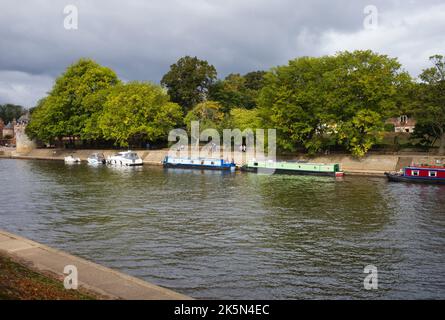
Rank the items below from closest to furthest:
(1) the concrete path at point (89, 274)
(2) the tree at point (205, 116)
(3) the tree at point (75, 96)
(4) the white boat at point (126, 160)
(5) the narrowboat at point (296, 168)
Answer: (1) the concrete path at point (89, 274)
(5) the narrowboat at point (296, 168)
(4) the white boat at point (126, 160)
(2) the tree at point (205, 116)
(3) the tree at point (75, 96)

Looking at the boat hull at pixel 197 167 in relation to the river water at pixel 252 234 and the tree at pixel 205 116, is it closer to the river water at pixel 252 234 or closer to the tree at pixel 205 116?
the tree at pixel 205 116

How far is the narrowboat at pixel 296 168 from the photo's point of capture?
64.7 m

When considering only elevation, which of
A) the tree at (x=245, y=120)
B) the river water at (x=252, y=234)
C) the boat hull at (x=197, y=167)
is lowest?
the river water at (x=252, y=234)

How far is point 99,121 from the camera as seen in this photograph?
10912 centimetres

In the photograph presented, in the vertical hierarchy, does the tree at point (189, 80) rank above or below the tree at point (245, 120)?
above

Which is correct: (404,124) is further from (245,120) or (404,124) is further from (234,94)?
(234,94)

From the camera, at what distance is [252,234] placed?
29.0m

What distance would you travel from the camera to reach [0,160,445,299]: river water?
1981 centimetres

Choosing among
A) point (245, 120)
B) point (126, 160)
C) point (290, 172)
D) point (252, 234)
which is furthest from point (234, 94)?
point (252, 234)

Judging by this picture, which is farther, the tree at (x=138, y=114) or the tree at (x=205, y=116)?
the tree at (x=205, y=116)

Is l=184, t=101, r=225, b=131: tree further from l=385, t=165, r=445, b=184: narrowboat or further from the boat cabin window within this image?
the boat cabin window

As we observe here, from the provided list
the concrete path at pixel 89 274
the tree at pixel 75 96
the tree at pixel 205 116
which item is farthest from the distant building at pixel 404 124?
the concrete path at pixel 89 274

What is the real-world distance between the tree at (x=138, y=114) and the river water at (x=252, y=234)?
50.0 meters

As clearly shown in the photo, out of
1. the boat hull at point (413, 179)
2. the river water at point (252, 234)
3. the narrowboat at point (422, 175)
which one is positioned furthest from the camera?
the narrowboat at point (422, 175)
